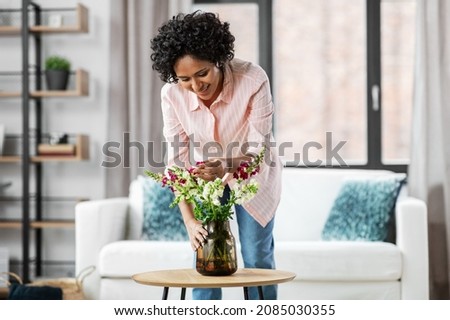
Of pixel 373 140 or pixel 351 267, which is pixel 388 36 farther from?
pixel 351 267

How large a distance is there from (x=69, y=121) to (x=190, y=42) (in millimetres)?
2823

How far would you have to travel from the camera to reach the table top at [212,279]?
7.52 ft

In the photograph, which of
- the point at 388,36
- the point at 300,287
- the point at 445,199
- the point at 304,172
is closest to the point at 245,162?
the point at 300,287

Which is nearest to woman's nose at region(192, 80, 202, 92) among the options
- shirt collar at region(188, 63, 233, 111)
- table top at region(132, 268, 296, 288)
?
shirt collar at region(188, 63, 233, 111)

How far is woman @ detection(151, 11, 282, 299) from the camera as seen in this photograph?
7.82 ft

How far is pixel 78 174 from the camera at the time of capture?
5047 millimetres

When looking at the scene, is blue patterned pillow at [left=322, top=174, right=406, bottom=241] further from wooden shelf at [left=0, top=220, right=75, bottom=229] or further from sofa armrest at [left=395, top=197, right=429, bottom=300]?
wooden shelf at [left=0, top=220, right=75, bottom=229]

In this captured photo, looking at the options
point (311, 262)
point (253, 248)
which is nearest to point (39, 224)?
point (311, 262)

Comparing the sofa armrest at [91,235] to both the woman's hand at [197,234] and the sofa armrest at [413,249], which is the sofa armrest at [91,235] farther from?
the woman's hand at [197,234]

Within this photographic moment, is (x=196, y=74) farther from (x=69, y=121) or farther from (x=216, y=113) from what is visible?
(x=69, y=121)

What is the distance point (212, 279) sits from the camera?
2373 mm

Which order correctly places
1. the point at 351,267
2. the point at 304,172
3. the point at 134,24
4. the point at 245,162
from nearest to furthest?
the point at 245,162, the point at 351,267, the point at 304,172, the point at 134,24

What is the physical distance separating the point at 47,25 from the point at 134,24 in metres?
0.59

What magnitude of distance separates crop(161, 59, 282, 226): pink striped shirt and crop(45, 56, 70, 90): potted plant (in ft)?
7.51
